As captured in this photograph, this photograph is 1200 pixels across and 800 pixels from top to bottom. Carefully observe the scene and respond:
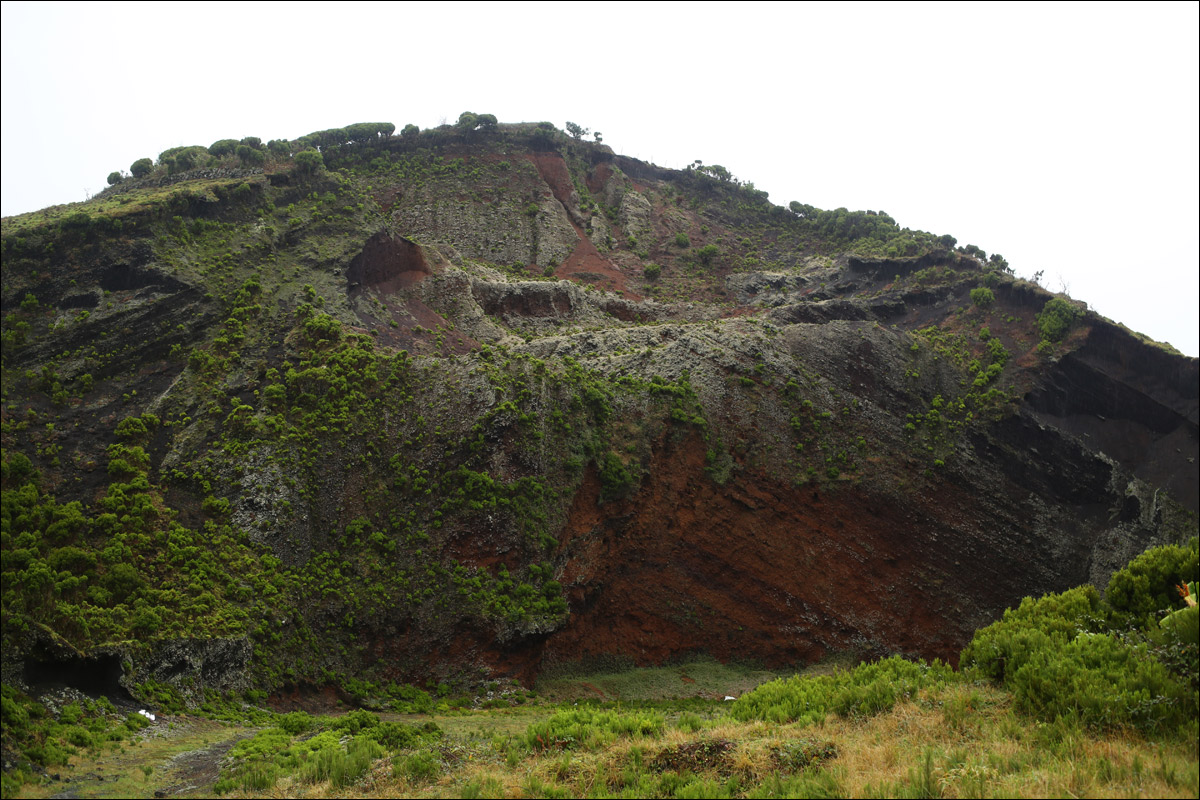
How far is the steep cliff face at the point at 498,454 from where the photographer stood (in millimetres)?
24688

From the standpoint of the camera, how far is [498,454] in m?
31.5

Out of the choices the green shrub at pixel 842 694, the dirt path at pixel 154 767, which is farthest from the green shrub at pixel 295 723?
the green shrub at pixel 842 694

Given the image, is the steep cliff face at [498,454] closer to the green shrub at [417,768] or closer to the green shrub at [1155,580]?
the green shrub at [417,768]

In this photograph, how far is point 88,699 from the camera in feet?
57.2

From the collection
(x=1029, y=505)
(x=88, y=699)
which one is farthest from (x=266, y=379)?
(x=1029, y=505)

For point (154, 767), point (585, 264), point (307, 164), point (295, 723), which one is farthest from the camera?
point (585, 264)

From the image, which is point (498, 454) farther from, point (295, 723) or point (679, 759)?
point (679, 759)

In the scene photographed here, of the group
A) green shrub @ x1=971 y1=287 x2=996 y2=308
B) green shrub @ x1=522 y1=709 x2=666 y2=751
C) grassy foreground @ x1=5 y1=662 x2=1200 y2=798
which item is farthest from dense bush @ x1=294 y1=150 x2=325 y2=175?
green shrub @ x1=971 y1=287 x2=996 y2=308

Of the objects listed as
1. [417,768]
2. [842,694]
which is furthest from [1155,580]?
[417,768]

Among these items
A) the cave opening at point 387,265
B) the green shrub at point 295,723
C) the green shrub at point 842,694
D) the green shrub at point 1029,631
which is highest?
the cave opening at point 387,265

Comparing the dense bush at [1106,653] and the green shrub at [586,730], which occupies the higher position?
the dense bush at [1106,653]

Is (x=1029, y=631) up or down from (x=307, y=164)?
down

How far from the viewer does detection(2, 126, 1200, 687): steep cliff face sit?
2469 centimetres

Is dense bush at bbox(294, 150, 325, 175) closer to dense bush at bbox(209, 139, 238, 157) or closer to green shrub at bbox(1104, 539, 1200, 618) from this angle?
dense bush at bbox(209, 139, 238, 157)
